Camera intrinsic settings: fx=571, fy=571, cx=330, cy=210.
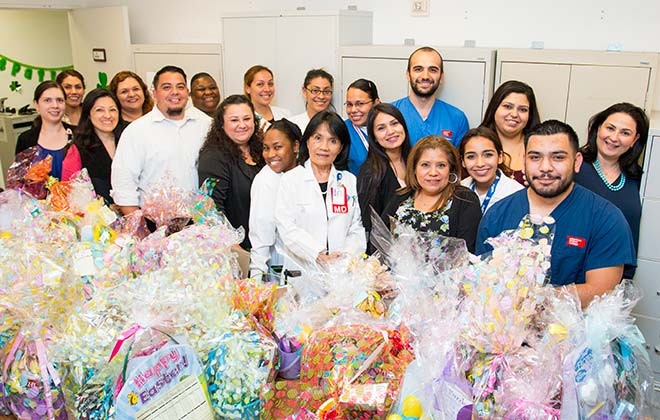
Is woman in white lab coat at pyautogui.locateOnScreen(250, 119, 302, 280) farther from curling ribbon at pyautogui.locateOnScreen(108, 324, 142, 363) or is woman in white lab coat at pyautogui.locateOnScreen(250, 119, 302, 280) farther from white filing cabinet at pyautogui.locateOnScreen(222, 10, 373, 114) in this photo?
curling ribbon at pyautogui.locateOnScreen(108, 324, 142, 363)

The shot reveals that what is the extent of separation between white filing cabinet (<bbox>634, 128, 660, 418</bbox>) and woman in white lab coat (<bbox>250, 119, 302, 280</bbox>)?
161 centimetres

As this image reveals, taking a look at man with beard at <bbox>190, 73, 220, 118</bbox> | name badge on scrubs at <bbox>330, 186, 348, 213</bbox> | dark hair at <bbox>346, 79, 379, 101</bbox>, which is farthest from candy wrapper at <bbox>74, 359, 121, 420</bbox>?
man with beard at <bbox>190, 73, 220, 118</bbox>

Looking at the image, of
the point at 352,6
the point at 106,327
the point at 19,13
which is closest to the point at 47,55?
the point at 19,13

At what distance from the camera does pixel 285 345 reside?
1.46 m

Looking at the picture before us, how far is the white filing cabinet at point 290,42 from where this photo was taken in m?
3.91

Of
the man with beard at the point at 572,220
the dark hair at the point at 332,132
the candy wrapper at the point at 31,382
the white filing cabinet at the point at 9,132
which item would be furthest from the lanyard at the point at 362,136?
the white filing cabinet at the point at 9,132

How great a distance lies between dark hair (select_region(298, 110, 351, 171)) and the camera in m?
2.62

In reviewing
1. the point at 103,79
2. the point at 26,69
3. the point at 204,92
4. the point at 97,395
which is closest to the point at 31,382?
the point at 97,395

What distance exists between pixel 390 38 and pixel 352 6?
0.38 metres

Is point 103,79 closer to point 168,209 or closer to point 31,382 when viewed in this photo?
point 168,209

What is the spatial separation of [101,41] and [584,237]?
15.4 feet

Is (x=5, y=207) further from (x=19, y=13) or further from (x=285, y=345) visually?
(x=19, y=13)

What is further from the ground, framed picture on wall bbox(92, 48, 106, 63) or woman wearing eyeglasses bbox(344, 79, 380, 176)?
framed picture on wall bbox(92, 48, 106, 63)

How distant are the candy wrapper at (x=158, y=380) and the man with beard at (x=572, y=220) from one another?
1.23m
